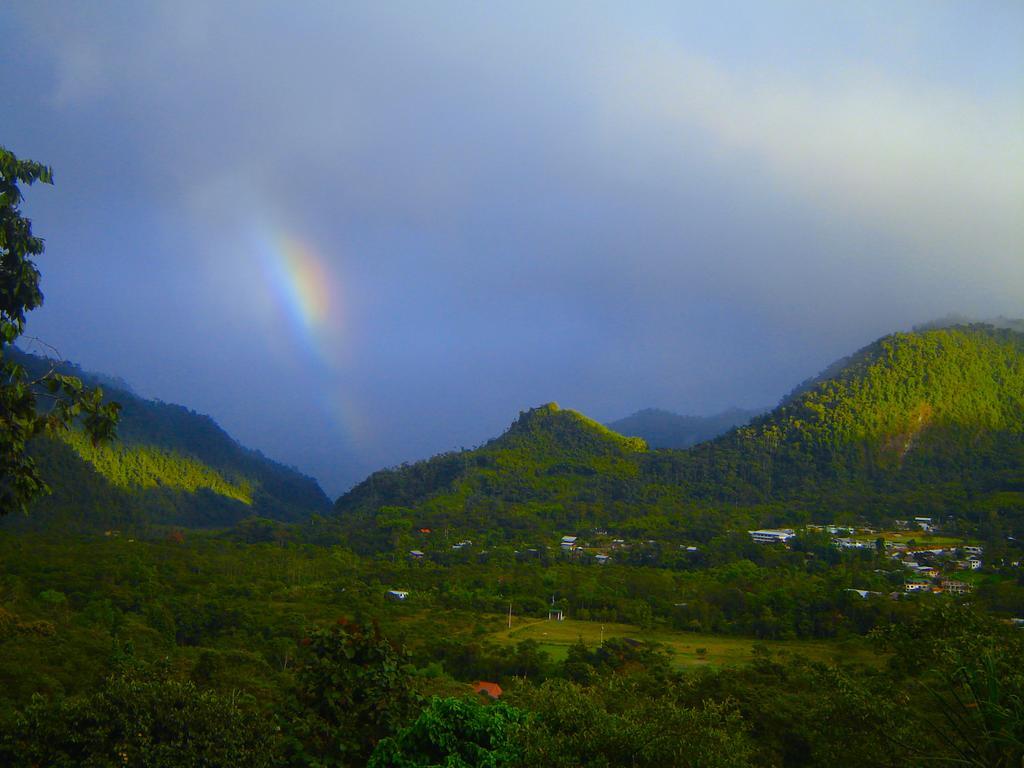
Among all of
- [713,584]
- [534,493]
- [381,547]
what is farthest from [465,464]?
[713,584]

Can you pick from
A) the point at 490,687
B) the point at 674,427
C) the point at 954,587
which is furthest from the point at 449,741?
the point at 674,427

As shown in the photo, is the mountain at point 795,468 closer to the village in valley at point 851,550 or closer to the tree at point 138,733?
the village in valley at point 851,550

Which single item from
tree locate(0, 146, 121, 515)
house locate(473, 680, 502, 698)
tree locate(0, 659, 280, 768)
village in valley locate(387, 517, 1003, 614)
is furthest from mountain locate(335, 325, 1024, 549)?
tree locate(0, 146, 121, 515)

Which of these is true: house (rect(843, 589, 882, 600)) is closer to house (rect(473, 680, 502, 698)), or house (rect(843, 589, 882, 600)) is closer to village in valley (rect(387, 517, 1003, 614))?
village in valley (rect(387, 517, 1003, 614))

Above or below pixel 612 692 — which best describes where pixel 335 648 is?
above

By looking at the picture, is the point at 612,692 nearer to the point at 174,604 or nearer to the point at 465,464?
the point at 174,604

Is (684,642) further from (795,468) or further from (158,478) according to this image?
(158,478)

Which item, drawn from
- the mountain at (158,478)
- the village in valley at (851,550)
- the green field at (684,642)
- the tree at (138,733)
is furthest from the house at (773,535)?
the tree at (138,733)
